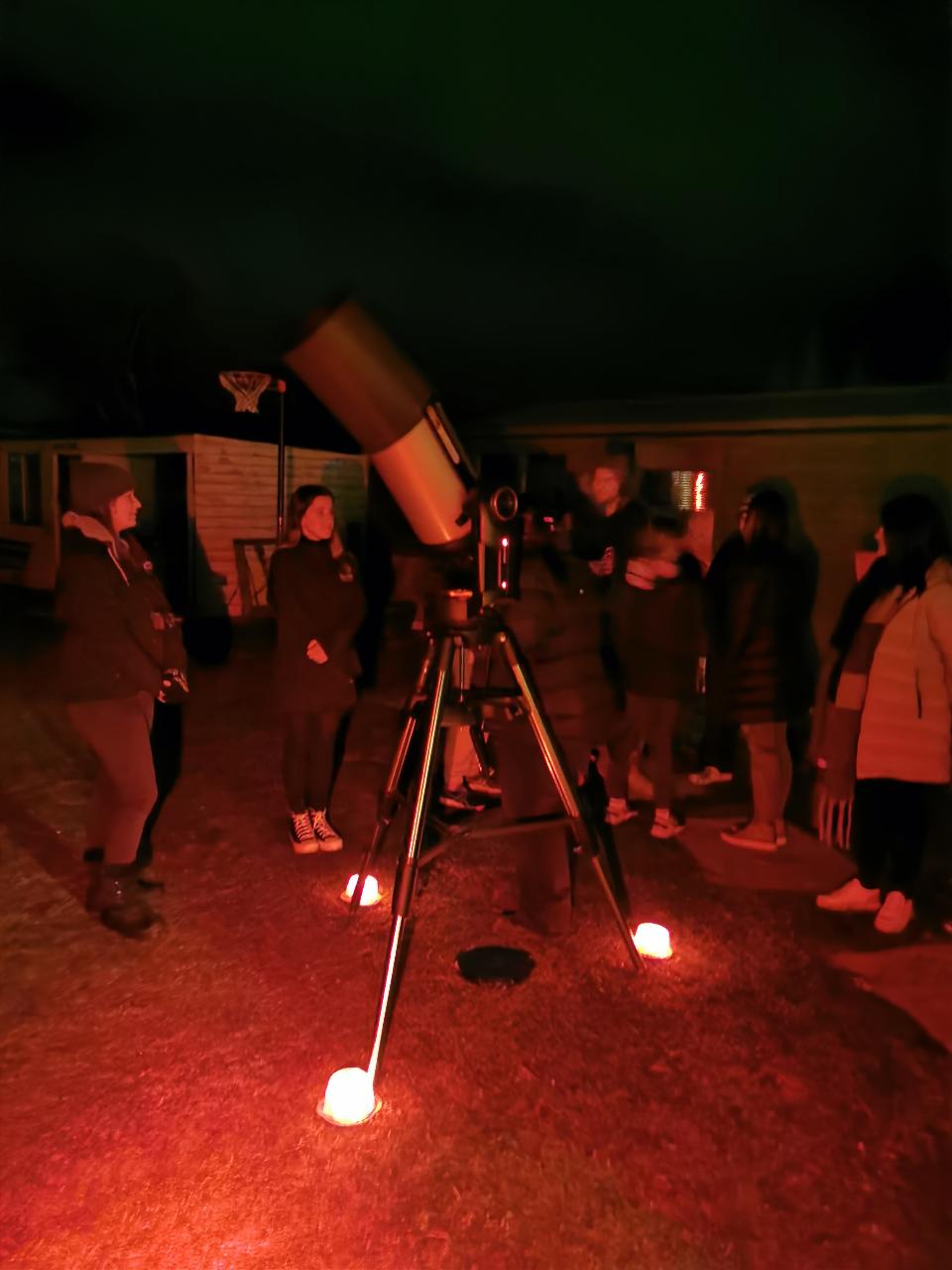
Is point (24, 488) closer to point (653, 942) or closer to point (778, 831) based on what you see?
point (778, 831)

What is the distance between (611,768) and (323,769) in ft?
5.59

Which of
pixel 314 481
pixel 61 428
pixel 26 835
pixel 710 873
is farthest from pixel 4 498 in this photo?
pixel 710 873

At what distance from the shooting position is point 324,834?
4852mm

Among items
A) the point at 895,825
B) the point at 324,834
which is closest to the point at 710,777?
the point at 895,825

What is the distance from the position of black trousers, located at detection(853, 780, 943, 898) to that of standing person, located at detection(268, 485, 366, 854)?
255 centimetres

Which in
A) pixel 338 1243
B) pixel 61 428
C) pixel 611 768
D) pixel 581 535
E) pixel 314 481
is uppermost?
pixel 61 428

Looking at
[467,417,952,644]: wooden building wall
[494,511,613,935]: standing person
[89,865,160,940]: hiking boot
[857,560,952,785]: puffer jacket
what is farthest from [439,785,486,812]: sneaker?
[467,417,952,644]: wooden building wall

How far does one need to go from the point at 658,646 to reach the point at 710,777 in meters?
1.79

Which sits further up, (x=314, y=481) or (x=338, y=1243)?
(x=314, y=481)

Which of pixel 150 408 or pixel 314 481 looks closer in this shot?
pixel 314 481

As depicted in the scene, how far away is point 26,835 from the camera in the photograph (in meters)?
5.03

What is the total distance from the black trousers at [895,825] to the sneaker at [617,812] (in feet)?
4.88

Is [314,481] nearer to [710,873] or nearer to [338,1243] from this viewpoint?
[710,873]

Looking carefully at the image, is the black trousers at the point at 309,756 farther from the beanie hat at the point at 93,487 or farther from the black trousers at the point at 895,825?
the black trousers at the point at 895,825
